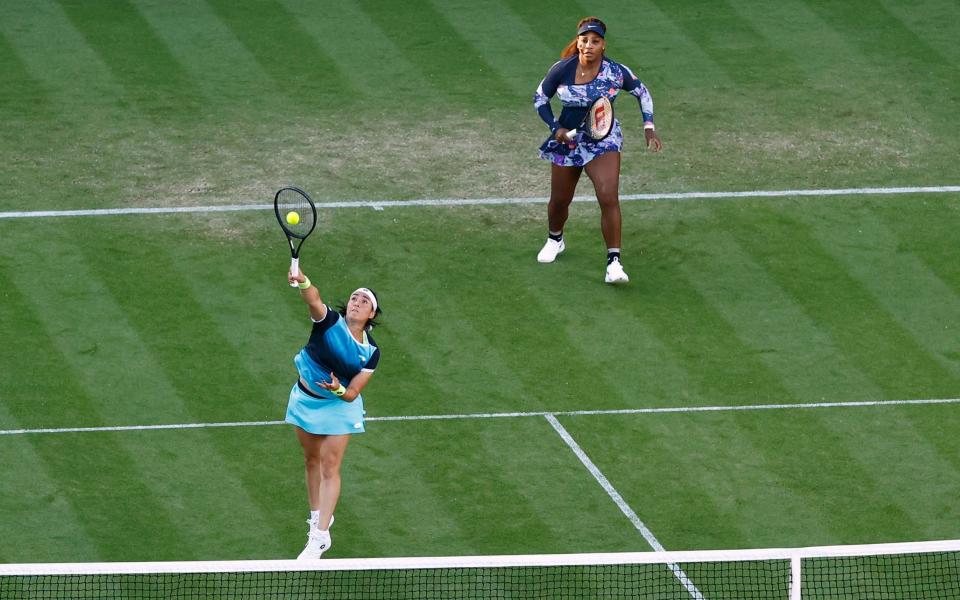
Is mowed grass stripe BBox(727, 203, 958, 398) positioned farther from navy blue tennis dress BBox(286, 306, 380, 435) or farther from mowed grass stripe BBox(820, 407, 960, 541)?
navy blue tennis dress BBox(286, 306, 380, 435)

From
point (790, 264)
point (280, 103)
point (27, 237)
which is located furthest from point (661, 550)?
point (280, 103)

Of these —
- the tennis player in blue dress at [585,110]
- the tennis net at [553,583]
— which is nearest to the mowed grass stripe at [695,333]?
the tennis player in blue dress at [585,110]

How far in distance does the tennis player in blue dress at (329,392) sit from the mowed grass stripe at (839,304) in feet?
15.0

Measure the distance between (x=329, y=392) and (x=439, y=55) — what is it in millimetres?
10173

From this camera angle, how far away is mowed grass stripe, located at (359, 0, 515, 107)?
1959cm

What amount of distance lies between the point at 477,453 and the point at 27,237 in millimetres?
5517

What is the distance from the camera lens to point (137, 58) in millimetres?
20250

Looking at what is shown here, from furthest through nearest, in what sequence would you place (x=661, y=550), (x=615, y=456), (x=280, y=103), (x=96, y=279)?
(x=280, y=103) → (x=96, y=279) → (x=615, y=456) → (x=661, y=550)

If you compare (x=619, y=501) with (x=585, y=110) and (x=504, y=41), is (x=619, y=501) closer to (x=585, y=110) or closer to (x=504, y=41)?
(x=585, y=110)

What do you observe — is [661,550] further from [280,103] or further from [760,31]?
[760,31]

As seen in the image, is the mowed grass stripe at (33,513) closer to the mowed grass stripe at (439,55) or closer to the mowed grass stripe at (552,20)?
the mowed grass stripe at (439,55)

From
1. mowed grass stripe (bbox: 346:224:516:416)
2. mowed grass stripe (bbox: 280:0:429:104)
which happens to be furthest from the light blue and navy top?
mowed grass stripe (bbox: 280:0:429:104)

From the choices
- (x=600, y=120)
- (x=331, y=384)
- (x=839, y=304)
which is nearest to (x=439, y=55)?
(x=600, y=120)

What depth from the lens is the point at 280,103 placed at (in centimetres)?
1930
